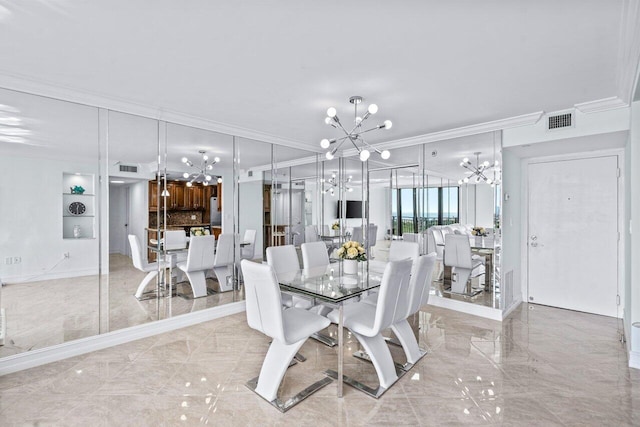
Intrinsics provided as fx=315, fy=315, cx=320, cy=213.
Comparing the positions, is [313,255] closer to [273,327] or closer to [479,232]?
[273,327]

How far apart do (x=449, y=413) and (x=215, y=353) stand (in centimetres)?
211

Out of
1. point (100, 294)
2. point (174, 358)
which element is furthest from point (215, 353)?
point (100, 294)

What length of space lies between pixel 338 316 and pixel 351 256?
0.70m

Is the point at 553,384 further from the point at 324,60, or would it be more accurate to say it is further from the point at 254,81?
the point at 254,81

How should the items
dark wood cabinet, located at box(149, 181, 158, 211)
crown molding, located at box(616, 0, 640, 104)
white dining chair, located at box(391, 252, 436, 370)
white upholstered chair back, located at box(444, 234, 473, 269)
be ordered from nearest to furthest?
crown molding, located at box(616, 0, 640, 104), white dining chair, located at box(391, 252, 436, 370), dark wood cabinet, located at box(149, 181, 158, 211), white upholstered chair back, located at box(444, 234, 473, 269)

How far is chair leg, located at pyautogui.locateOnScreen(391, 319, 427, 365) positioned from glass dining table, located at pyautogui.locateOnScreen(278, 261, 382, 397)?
0.42 metres

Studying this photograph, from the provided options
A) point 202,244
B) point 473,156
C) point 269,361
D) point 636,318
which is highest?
point 473,156

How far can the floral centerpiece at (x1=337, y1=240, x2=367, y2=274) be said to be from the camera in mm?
3182

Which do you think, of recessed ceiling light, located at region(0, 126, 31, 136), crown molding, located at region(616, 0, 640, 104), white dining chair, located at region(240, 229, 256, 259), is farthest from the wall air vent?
recessed ceiling light, located at region(0, 126, 31, 136)

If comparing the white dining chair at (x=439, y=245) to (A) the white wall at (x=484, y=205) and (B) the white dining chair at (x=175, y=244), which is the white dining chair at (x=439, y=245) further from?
(B) the white dining chair at (x=175, y=244)

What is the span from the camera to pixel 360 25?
1982 millimetres

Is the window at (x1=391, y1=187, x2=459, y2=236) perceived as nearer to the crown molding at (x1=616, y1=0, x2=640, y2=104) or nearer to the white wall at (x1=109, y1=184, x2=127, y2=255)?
the crown molding at (x1=616, y1=0, x2=640, y2=104)

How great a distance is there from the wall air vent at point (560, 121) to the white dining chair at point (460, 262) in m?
1.67

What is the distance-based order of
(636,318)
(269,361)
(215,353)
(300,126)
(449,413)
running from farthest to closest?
(300,126)
(215,353)
(636,318)
(269,361)
(449,413)
